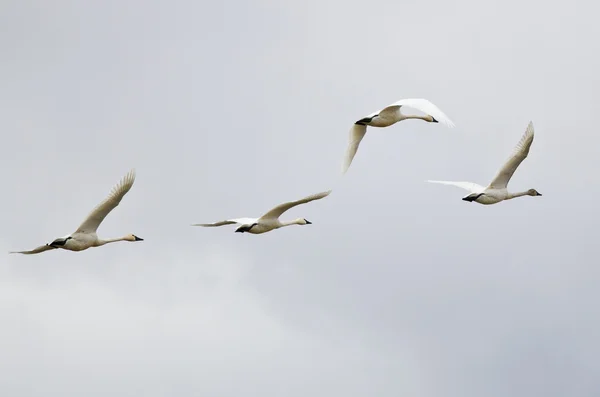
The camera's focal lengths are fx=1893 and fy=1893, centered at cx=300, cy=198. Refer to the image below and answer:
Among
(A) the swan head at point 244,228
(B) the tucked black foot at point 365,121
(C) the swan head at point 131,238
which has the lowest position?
(C) the swan head at point 131,238

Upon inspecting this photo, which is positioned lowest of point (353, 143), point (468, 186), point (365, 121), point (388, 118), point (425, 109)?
point (468, 186)

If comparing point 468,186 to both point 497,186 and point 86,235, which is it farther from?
point 86,235

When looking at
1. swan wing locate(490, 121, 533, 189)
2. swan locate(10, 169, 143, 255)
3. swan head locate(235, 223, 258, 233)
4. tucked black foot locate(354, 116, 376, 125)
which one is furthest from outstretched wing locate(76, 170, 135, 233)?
swan wing locate(490, 121, 533, 189)

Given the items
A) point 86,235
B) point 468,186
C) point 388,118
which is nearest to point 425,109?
point 388,118

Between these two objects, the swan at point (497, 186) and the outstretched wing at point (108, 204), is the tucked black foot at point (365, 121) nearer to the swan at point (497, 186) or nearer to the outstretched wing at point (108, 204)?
the swan at point (497, 186)

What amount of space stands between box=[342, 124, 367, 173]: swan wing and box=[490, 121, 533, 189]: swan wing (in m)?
Answer: 4.95

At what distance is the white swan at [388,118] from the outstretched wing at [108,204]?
350 inches

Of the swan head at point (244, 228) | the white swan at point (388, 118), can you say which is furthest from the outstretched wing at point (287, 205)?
the white swan at point (388, 118)

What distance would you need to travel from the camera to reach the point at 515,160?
65.8 m

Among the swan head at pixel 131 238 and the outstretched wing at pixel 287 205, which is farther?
the swan head at pixel 131 238

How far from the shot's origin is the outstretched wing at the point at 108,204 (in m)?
61.2

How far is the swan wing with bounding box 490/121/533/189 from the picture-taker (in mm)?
64438

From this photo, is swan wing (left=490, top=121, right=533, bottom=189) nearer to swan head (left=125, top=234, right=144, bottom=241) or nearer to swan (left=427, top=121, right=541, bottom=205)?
swan (left=427, top=121, right=541, bottom=205)

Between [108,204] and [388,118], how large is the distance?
10.2m
